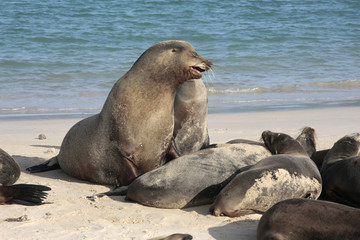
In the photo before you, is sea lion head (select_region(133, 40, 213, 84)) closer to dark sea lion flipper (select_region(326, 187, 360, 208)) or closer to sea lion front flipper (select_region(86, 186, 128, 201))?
sea lion front flipper (select_region(86, 186, 128, 201))

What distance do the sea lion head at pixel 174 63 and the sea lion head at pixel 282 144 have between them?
3.06 ft

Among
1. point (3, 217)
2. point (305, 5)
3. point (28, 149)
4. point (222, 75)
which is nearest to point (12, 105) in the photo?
point (28, 149)

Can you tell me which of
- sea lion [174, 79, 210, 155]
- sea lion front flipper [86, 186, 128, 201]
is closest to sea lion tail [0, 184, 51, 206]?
sea lion front flipper [86, 186, 128, 201]

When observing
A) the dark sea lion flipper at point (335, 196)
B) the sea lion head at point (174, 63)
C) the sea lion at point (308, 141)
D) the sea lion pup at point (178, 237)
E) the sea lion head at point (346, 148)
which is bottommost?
the dark sea lion flipper at point (335, 196)

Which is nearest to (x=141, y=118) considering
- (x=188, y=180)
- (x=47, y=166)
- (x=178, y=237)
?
(x=188, y=180)

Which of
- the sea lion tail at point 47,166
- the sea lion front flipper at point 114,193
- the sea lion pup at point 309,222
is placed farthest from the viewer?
the sea lion tail at point 47,166

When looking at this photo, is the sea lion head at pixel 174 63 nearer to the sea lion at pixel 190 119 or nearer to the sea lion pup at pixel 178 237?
the sea lion at pixel 190 119

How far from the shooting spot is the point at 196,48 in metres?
19.9

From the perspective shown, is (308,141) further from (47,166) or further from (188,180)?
(47,166)

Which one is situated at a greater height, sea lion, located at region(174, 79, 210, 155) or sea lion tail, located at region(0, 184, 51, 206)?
sea lion, located at region(174, 79, 210, 155)

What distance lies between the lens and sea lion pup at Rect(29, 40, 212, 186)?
20.6ft

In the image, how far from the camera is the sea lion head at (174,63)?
6363 millimetres

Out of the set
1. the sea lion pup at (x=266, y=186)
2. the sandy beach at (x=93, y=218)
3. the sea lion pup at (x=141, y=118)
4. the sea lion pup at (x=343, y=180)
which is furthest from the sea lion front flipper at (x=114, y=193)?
the sea lion pup at (x=343, y=180)

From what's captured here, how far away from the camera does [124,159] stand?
6258mm
